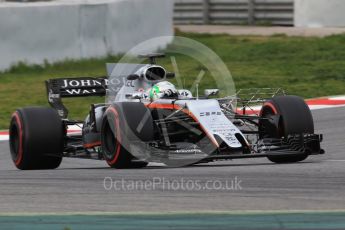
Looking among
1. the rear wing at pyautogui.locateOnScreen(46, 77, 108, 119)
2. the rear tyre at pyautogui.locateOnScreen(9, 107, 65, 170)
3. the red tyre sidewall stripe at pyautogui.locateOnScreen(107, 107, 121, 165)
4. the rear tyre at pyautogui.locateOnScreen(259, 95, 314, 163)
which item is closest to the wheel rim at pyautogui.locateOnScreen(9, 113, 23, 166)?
the rear tyre at pyautogui.locateOnScreen(9, 107, 65, 170)

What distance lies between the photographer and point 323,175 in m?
9.84

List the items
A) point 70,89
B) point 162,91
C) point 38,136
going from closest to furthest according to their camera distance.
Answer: point 162,91, point 38,136, point 70,89

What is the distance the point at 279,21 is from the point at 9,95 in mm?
14140

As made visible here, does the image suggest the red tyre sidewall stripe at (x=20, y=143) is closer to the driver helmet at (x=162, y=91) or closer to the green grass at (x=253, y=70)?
the driver helmet at (x=162, y=91)

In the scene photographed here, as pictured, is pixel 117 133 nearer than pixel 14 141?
Yes

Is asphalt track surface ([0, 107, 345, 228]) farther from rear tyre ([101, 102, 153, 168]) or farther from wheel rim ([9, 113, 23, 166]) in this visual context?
wheel rim ([9, 113, 23, 166])

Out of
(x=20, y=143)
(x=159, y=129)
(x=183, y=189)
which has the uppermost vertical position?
(x=159, y=129)

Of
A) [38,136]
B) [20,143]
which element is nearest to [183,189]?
[38,136]

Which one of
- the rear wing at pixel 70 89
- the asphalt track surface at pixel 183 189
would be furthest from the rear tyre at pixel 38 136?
the rear wing at pixel 70 89

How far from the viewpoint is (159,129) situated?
11.1 m

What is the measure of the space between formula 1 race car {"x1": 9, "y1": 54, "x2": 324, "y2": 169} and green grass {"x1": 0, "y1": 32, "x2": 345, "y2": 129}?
4537 millimetres

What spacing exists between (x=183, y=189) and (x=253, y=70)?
1280 cm

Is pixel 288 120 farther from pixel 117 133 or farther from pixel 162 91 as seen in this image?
pixel 117 133

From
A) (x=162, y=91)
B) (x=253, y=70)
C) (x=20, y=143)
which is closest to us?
(x=162, y=91)
